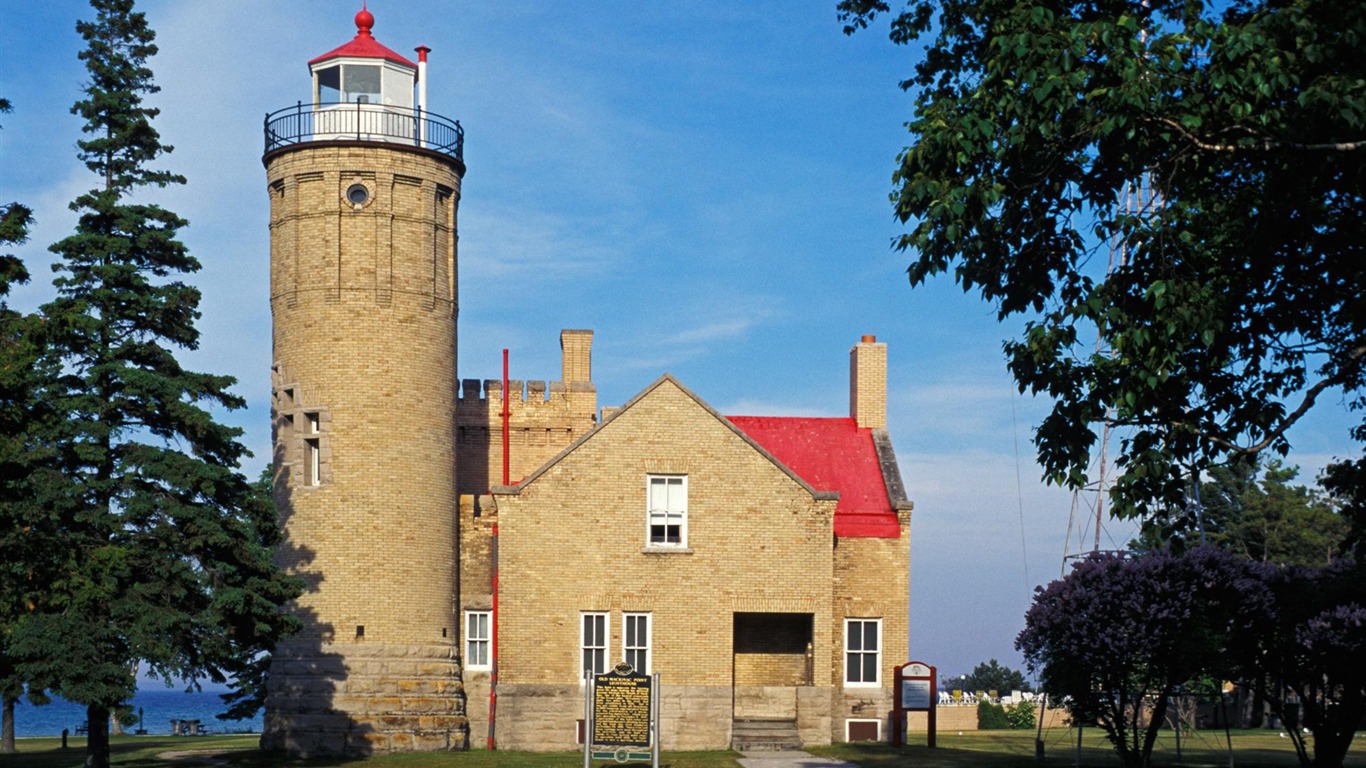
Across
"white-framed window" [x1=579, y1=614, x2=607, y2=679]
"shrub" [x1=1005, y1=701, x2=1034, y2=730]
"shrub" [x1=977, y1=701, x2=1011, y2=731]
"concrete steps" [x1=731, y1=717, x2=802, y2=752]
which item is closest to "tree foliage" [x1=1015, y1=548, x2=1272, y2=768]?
"concrete steps" [x1=731, y1=717, x2=802, y2=752]

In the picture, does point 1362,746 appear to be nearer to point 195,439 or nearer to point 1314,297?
point 1314,297

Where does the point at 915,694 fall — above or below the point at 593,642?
below

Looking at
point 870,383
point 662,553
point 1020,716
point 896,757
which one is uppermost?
point 870,383

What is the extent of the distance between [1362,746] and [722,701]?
661 inches

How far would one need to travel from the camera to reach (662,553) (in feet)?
121

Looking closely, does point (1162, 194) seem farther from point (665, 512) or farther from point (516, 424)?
point (516, 424)

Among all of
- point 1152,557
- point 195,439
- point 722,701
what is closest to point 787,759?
point 722,701

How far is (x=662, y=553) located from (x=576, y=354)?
27.4ft

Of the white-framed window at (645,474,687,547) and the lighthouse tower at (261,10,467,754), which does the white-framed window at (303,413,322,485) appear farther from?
the white-framed window at (645,474,687,547)

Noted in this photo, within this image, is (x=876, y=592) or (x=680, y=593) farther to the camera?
(x=876, y=592)

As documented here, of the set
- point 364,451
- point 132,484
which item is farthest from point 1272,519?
point 132,484

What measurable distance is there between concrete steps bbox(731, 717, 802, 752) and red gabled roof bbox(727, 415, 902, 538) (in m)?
5.34

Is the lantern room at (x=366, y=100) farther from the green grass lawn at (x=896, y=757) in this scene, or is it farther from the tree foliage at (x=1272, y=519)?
the tree foliage at (x=1272, y=519)

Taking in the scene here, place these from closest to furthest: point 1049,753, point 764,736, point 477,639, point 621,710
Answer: point 621,710 → point 1049,753 → point 764,736 → point 477,639
